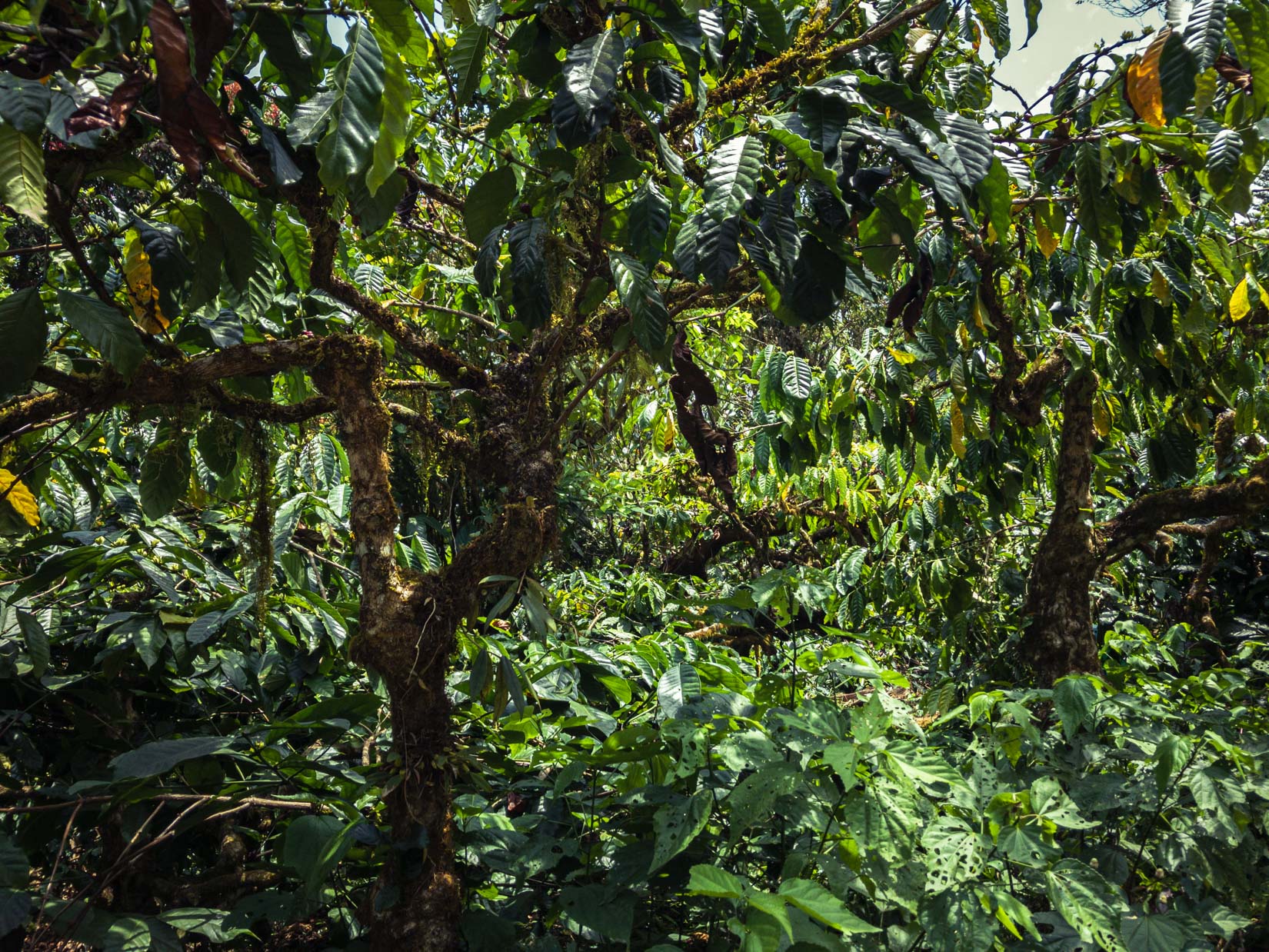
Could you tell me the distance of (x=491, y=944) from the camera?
4.03 feet

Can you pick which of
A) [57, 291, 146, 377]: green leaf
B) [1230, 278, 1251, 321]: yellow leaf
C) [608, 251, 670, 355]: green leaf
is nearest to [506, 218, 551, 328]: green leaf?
[608, 251, 670, 355]: green leaf

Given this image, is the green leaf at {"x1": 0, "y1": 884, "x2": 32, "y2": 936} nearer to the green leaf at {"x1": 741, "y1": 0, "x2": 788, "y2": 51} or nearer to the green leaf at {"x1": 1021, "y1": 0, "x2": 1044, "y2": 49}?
the green leaf at {"x1": 741, "y1": 0, "x2": 788, "y2": 51}

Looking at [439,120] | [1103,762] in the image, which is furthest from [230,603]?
[1103,762]

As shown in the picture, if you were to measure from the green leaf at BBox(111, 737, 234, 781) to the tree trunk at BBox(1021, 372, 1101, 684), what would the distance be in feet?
7.63

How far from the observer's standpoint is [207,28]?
85 cm

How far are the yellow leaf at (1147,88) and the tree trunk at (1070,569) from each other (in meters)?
1.15

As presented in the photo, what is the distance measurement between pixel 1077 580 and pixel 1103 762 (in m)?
1.07

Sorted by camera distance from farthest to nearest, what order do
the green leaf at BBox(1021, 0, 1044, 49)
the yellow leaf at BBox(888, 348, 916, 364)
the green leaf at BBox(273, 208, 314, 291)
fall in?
1. the yellow leaf at BBox(888, 348, 916, 364)
2. the green leaf at BBox(1021, 0, 1044, 49)
3. the green leaf at BBox(273, 208, 314, 291)

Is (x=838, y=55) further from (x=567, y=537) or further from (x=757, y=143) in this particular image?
(x=567, y=537)

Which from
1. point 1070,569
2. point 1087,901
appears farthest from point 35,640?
point 1070,569

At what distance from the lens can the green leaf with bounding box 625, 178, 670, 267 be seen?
1.21m

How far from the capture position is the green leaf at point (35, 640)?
4.87 feet

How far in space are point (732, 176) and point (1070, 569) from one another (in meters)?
2.10

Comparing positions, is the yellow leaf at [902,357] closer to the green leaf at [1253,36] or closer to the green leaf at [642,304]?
the green leaf at [1253,36]
